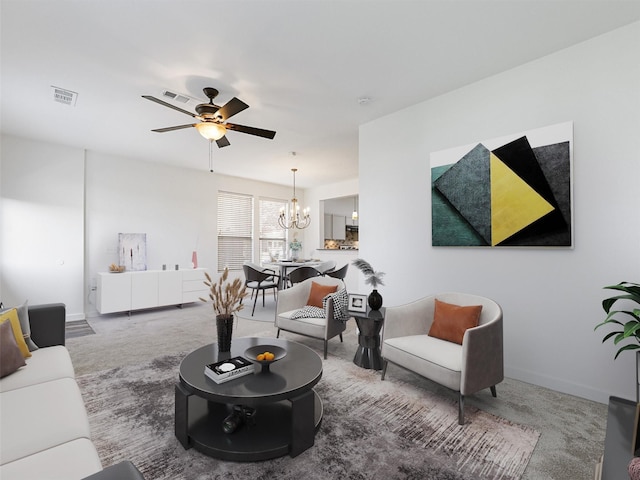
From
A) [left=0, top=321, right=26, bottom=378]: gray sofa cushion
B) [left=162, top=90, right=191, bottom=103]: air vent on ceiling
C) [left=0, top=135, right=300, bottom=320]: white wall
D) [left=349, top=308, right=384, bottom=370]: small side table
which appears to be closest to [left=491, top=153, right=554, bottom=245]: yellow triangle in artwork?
[left=349, top=308, right=384, bottom=370]: small side table

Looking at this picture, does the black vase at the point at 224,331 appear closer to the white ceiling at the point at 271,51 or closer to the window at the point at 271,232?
the white ceiling at the point at 271,51

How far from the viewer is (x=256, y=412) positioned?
210 centimetres

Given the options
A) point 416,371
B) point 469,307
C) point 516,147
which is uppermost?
point 516,147

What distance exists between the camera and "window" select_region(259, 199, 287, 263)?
787 centimetres

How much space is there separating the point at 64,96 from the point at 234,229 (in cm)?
426

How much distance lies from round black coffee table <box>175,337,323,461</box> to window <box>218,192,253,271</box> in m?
5.23

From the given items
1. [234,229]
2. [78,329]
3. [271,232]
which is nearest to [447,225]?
[78,329]

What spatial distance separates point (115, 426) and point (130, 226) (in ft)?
15.0

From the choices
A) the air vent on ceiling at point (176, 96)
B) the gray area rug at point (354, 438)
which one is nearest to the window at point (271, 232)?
the air vent on ceiling at point (176, 96)

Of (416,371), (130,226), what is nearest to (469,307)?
(416,371)

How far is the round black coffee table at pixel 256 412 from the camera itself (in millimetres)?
1703

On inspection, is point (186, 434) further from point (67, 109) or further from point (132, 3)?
point (67, 109)

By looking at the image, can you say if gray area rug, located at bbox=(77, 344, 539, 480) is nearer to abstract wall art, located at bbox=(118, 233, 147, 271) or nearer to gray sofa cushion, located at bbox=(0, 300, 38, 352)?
gray sofa cushion, located at bbox=(0, 300, 38, 352)

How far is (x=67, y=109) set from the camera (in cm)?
369
